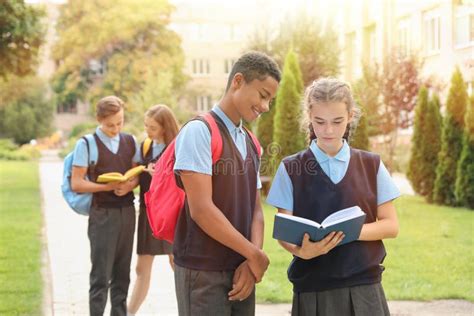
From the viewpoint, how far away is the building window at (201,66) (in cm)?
5425

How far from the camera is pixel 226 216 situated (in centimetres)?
301

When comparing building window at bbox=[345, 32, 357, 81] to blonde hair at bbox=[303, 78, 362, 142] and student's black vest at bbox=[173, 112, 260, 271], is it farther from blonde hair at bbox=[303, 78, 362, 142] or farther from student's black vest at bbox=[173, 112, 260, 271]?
student's black vest at bbox=[173, 112, 260, 271]

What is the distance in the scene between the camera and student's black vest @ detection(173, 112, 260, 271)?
117 inches

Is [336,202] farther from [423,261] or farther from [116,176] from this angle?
[423,261]

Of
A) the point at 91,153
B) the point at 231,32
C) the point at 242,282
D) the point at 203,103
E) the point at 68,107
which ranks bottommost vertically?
the point at 242,282

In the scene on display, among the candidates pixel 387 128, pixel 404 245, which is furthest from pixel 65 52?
pixel 404 245

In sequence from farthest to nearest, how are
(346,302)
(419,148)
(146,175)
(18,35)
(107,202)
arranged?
1. (18,35)
2. (419,148)
3. (146,175)
4. (107,202)
5. (346,302)

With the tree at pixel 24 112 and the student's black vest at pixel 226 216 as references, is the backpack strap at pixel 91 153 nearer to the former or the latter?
the student's black vest at pixel 226 216

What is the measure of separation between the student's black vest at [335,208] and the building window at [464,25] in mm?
21639

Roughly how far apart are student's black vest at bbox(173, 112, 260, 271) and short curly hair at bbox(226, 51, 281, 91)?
0.63 feet

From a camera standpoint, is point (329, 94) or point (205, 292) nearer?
point (205, 292)

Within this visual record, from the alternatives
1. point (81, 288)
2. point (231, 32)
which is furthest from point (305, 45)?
point (231, 32)

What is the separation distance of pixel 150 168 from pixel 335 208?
2.52 metres

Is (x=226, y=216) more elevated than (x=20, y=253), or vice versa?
(x=226, y=216)
